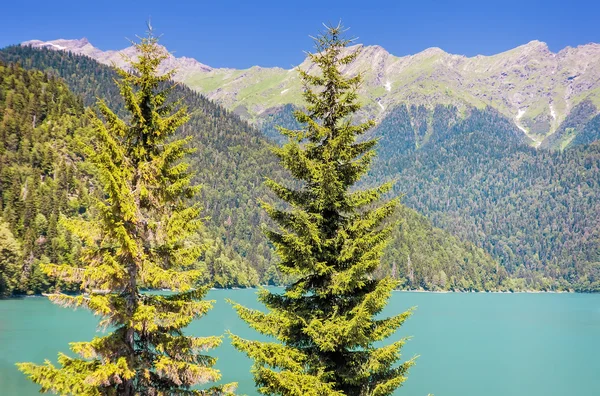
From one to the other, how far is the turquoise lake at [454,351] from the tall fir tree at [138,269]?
3506 cm

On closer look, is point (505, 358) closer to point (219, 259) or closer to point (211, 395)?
point (211, 395)

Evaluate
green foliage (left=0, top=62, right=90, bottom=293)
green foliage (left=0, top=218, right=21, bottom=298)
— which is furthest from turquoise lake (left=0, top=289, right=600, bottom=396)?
green foliage (left=0, top=62, right=90, bottom=293)

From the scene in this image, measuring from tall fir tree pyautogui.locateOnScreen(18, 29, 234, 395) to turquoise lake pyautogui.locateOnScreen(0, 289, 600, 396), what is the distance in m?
35.1

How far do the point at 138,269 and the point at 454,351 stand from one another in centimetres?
7282

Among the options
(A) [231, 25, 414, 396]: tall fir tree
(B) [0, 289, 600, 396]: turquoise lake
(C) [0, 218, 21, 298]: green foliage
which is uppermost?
(A) [231, 25, 414, 396]: tall fir tree

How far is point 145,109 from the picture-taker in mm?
14383

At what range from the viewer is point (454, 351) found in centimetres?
7694

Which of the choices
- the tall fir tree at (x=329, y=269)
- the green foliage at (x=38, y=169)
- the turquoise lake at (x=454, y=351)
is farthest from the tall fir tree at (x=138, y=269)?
the green foliage at (x=38, y=169)

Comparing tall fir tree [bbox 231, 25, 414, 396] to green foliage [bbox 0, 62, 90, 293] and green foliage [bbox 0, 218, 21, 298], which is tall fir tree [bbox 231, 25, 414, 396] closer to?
green foliage [bbox 0, 62, 90, 293]

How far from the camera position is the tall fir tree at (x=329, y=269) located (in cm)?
1316

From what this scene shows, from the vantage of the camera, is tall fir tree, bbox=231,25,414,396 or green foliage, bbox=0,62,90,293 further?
green foliage, bbox=0,62,90,293

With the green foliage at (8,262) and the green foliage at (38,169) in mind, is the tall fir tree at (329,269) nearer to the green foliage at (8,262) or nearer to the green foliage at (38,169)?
the green foliage at (38,169)

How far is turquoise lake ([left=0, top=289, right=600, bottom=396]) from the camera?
54062 millimetres

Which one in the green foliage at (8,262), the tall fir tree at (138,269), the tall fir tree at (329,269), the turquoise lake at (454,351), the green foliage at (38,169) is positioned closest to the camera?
the tall fir tree at (138,269)
